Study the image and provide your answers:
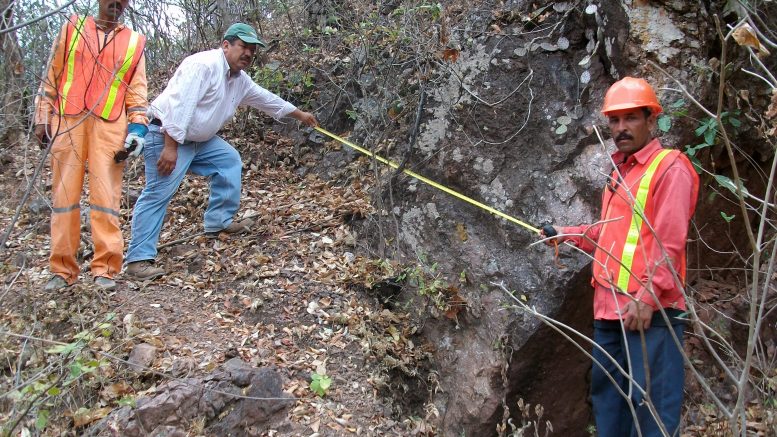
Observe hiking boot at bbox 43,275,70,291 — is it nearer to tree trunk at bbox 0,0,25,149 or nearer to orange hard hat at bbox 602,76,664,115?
tree trunk at bbox 0,0,25,149

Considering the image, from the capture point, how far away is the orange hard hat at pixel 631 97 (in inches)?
124

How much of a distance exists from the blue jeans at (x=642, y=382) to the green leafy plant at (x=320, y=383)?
1.53 m

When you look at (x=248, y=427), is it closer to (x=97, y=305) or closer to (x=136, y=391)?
(x=136, y=391)

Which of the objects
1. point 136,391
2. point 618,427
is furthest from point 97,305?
point 618,427

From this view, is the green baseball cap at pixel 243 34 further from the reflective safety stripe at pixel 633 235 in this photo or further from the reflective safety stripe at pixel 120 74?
the reflective safety stripe at pixel 633 235

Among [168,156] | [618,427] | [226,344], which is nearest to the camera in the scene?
[618,427]

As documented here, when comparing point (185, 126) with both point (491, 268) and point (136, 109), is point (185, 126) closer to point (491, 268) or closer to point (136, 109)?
point (136, 109)

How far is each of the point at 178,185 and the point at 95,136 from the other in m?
0.77

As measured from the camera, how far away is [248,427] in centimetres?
365

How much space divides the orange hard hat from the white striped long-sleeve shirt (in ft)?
9.30

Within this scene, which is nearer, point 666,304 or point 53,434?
point 666,304

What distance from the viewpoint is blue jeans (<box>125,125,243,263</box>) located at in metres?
4.72

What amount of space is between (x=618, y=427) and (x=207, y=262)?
126 inches

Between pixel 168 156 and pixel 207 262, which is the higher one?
pixel 168 156
